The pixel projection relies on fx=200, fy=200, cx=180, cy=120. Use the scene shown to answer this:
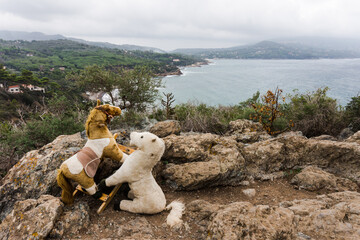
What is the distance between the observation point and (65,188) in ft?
11.5

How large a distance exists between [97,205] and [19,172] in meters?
1.99

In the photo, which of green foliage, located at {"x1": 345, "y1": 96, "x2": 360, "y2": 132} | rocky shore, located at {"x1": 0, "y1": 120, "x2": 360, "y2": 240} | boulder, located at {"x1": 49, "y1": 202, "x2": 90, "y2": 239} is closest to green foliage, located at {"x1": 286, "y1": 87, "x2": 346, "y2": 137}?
green foliage, located at {"x1": 345, "y1": 96, "x2": 360, "y2": 132}

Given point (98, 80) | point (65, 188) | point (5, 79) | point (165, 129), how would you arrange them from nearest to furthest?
point (65, 188) < point (165, 129) < point (98, 80) < point (5, 79)

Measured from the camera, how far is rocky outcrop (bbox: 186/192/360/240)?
2521 mm

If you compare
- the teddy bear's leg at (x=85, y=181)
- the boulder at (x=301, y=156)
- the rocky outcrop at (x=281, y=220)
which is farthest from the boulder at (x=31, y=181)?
the boulder at (x=301, y=156)

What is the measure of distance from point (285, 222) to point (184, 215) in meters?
1.74

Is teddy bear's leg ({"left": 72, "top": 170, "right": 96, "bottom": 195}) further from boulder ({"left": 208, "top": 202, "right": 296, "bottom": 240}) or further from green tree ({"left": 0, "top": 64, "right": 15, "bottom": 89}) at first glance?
green tree ({"left": 0, "top": 64, "right": 15, "bottom": 89})

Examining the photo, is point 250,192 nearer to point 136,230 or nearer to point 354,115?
point 136,230

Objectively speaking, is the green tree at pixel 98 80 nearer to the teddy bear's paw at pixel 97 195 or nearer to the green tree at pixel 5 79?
the teddy bear's paw at pixel 97 195

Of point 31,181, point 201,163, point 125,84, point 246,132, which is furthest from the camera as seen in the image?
point 125,84

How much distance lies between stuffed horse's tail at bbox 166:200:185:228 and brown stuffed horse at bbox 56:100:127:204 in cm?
136

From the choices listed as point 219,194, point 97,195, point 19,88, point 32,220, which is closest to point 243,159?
point 219,194

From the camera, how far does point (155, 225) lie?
3.51 m

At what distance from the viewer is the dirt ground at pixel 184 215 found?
10.7ft
